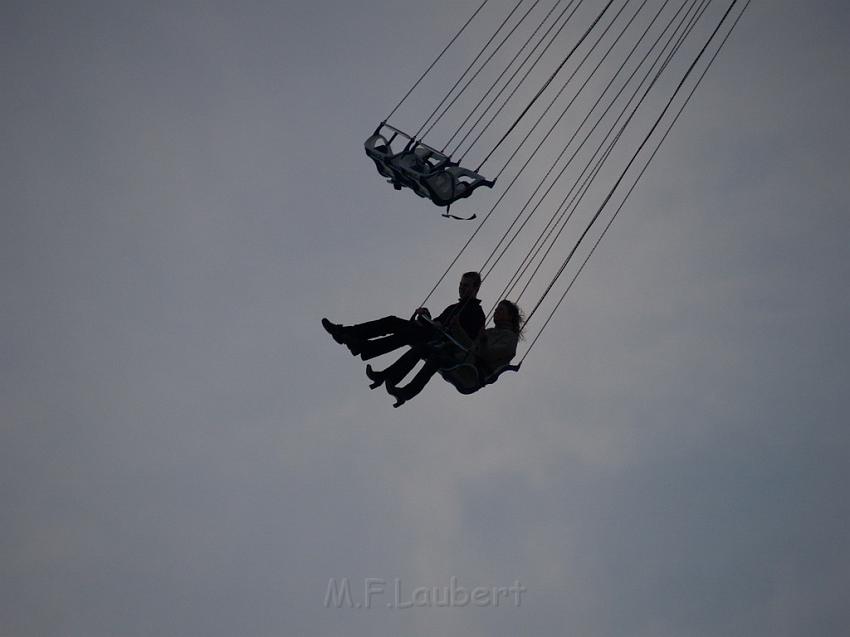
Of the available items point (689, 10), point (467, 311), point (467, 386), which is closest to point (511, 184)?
point (467, 311)

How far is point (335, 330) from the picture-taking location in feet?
32.9

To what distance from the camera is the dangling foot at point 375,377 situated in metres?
10.3

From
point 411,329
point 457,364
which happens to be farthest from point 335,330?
point 457,364

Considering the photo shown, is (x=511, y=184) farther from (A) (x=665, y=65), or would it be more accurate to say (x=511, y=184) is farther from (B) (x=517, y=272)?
(A) (x=665, y=65)

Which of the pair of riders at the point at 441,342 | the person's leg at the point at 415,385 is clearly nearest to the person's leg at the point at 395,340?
the pair of riders at the point at 441,342

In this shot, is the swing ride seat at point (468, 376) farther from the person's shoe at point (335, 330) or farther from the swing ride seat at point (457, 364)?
the person's shoe at point (335, 330)

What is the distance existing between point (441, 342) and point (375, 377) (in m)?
0.81

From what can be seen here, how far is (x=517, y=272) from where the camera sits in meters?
10.8

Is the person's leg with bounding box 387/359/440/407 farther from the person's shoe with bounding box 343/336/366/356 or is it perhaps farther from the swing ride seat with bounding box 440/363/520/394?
the person's shoe with bounding box 343/336/366/356

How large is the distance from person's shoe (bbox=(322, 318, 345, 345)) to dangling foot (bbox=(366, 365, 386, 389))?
A: 469 millimetres

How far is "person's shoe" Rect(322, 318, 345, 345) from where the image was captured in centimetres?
1002

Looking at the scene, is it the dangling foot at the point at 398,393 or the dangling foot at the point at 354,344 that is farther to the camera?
the dangling foot at the point at 398,393

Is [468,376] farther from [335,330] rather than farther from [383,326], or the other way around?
[335,330]

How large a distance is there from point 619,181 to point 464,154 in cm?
177
